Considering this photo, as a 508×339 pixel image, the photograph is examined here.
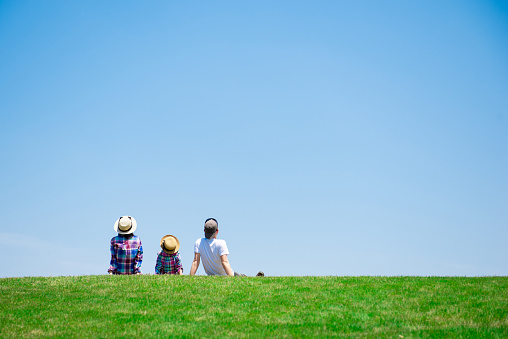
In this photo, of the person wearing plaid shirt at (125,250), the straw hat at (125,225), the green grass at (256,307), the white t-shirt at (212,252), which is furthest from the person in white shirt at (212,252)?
the straw hat at (125,225)

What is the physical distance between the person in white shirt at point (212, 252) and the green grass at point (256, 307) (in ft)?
2.32

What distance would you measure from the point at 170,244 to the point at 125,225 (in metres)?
1.67

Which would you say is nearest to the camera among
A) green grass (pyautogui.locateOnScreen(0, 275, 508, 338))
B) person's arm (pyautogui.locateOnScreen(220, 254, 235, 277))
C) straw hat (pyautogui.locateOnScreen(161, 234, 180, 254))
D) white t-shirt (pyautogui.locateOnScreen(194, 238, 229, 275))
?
green grass (pyautogui.locateOnScreen(0, 275, 508, 338))

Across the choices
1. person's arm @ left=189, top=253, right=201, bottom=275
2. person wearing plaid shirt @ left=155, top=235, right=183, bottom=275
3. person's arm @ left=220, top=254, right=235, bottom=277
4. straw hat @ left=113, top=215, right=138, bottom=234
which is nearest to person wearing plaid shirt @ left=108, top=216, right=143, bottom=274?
straw hat @ left=113, top=215, right=138, bottom=234

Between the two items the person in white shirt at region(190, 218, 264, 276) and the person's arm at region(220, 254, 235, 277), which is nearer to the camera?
the person in white shirt at region(190, 218, 264, 276)

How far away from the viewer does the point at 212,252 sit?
1658cm

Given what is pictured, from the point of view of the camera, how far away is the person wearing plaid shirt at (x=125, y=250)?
57.2 feet

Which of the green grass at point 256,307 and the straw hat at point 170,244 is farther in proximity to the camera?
the straw hat at point 170,244

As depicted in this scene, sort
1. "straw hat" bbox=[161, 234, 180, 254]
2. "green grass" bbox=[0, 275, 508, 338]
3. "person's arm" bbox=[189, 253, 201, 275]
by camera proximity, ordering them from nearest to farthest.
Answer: "green grass" bbox=[0, 275, 508, 338] → "person's arm" bbox=[189, 253, 201, 275] → "straw hat" bbox=[161, 234, 180, 254]

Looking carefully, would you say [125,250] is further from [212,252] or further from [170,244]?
[212,252]

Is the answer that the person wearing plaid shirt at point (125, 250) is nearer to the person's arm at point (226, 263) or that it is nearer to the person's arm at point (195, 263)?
the person's arm at point (195, 263)

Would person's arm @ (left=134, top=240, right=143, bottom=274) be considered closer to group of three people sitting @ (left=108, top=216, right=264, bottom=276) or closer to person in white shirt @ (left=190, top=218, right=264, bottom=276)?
group of three people sitting @ (left=108, top=216, right=264, bottom=276)

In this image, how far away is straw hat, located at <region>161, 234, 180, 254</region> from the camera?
1805cm

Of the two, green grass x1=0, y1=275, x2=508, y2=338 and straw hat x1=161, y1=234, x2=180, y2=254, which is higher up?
straw hat x1=161, y1=234, x2=180, y2=254
